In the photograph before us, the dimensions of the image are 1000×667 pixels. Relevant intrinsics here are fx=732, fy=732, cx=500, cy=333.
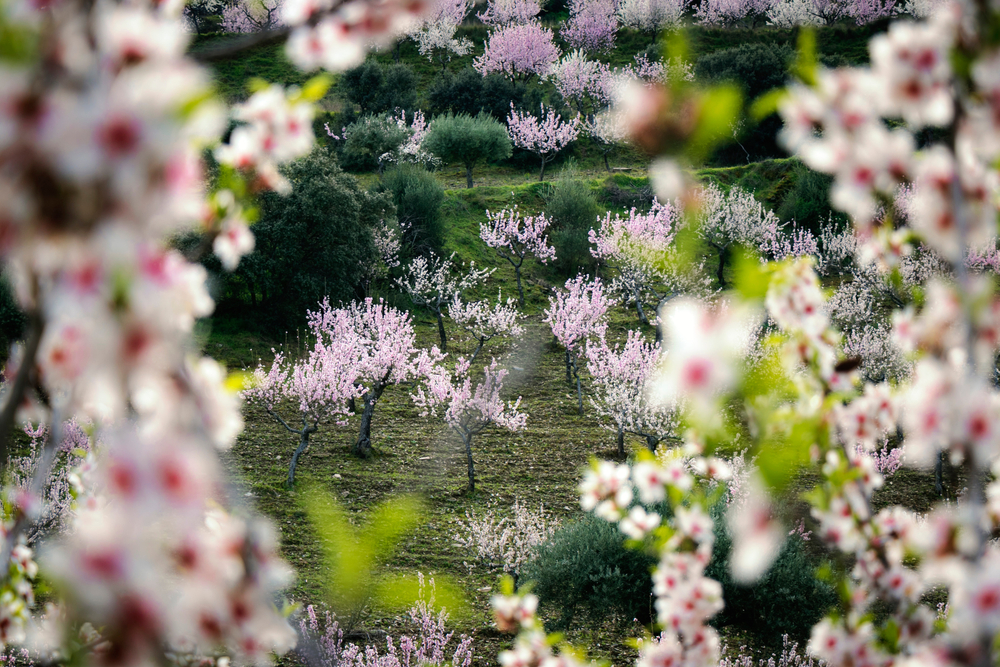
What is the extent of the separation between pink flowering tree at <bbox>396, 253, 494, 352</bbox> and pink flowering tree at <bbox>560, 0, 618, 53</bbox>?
26.1 metres

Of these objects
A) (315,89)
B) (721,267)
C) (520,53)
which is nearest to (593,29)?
(520,53)

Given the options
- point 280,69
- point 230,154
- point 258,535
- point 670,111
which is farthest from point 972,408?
point 280,69

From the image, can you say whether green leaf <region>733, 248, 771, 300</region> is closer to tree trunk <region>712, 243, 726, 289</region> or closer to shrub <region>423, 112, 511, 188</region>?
tree trunk <region>712, 243, 726, 289</region>

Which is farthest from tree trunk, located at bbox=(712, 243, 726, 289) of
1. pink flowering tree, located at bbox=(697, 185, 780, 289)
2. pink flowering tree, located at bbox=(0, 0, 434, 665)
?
pink flowering tree, located at bbox=(0, 0, 434, 665)

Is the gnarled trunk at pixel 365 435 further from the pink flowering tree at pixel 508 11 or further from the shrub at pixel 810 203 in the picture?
the pink flowering tree at pixel 508 11

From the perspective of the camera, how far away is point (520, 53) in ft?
124

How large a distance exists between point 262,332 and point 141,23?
50.4 ft

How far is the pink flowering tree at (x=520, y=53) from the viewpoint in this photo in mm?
37906

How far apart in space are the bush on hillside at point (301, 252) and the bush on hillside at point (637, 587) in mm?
9721

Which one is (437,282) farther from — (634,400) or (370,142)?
(370,142)

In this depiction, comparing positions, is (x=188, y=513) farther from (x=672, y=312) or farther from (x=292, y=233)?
(x=292, y=233)

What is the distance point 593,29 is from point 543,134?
16.7 m

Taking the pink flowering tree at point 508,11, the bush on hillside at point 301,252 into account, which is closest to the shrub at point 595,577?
the bush on hillside at point 301,252

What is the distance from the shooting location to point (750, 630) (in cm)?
682
